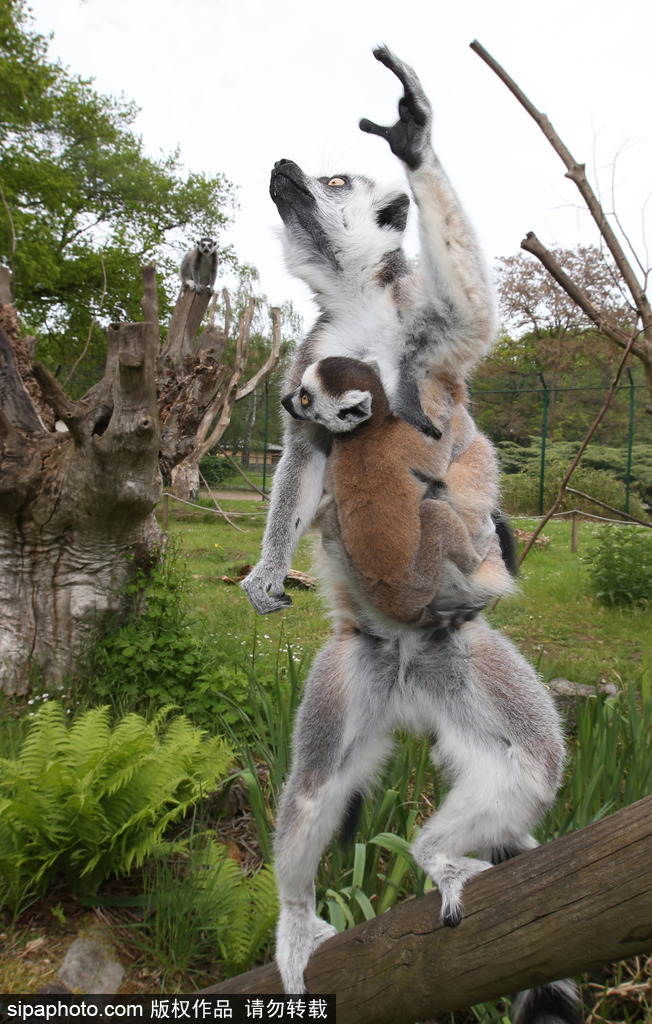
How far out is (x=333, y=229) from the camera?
2.17 metres

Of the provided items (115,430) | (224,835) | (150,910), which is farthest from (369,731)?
(115,430)

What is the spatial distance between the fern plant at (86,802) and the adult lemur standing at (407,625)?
3.40 ft

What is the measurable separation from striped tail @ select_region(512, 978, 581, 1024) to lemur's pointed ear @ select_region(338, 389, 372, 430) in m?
1.73

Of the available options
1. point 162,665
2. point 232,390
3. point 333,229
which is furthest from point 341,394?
point 232,390

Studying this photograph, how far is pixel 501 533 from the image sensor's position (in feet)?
7.90

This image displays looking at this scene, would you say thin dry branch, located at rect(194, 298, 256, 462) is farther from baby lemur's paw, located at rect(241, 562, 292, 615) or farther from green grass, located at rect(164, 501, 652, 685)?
baby lemur's paw, located at rect(241, 562, 292, 615)

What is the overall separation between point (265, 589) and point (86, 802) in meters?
1.30

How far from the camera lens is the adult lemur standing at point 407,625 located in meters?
1.75

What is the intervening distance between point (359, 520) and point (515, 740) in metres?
0.73

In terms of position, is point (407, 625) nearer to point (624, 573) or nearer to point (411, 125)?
point (411, 125)

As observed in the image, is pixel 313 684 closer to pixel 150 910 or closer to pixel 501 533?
pixel 501 533

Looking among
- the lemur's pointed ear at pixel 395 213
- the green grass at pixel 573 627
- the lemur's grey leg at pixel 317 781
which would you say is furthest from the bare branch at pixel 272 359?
the lemur's grey leg at pixel 317 781

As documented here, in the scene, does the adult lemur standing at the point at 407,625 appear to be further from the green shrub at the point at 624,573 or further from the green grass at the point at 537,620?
the green shrub at the point at 624,573

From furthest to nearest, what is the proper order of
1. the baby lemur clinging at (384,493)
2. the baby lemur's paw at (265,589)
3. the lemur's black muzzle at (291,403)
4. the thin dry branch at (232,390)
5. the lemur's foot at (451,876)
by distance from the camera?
1. the thin dry branch at (232,390)
2. the baby lemur's paw at (265,589)
3. the lemur's black muzzle at (291,403)
4. the baby lemur clinging at (384,493)
5. the lemur's foot at (451,876)
